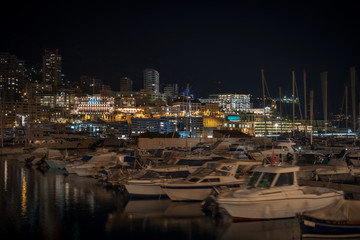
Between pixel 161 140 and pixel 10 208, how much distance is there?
119 feet

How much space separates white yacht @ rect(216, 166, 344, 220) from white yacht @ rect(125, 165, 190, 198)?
6383 millimetres

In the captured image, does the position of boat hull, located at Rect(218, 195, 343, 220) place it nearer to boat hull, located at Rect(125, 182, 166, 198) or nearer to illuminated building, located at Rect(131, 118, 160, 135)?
boat hull, located at Rect(125, 182, 166, 198)

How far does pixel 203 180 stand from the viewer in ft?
60.5

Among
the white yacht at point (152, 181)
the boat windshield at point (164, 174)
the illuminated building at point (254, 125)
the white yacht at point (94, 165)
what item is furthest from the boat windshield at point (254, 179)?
the illuminated building at point (254, 125)

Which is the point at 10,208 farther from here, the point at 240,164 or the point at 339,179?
the point at 339,179

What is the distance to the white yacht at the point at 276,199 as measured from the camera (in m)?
13.9

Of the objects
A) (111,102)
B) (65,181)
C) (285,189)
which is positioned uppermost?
(111,102)

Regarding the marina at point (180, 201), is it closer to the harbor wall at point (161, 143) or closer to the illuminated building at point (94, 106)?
the harbor wall at point (161, 143)

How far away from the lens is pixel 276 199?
13.9 meters

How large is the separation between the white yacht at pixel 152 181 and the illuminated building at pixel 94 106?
530 ft

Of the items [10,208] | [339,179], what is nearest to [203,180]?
[339,179]

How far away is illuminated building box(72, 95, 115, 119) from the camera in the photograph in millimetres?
182000

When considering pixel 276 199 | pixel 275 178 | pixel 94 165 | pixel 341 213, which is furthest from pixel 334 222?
pixel 94 165

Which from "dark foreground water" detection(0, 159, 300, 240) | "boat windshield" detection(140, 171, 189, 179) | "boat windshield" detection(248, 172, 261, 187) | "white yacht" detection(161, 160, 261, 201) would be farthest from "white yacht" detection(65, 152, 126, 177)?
"boat windshield" detection(248, 172, 261, 187)
